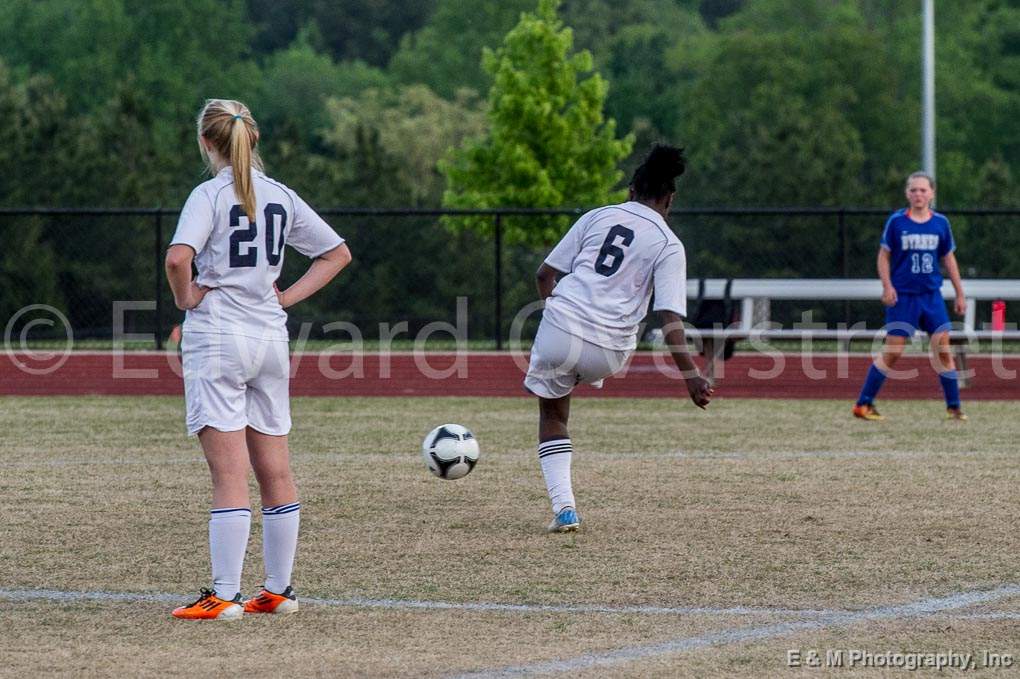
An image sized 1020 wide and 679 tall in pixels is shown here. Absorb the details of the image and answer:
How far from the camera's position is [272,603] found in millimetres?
5969

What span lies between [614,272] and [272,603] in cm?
250

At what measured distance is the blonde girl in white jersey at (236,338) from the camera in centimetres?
580

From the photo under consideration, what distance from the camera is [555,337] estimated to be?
25.3 feet

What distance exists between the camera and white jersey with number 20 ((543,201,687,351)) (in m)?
7.54

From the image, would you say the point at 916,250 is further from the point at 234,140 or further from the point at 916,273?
the point at 234,140

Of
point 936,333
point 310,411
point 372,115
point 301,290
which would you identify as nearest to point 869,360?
point 936,333

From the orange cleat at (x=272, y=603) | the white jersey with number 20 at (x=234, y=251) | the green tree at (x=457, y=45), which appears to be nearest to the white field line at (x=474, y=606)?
the orange cleat at (x=272, y=603)

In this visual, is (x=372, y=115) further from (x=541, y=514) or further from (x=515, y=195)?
(x=541, y=514)

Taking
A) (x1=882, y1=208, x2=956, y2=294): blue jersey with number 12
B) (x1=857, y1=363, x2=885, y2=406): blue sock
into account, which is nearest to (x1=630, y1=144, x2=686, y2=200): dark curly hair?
(x1=882, y1=208, x2=956, y2=294): blue jersey with number 12

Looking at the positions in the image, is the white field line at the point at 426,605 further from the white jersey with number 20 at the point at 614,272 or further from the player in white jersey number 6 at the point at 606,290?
the white jersey with number 20 at the point at 614,272

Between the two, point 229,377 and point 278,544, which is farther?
point 278,544

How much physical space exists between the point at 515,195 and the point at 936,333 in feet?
63.7

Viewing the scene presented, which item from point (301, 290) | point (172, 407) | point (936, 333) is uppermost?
point (301, 290)

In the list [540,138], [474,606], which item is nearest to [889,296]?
[474,606]
